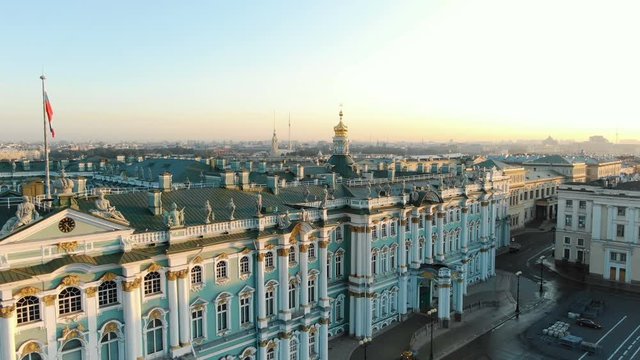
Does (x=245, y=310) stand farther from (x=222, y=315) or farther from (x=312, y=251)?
(x=312, y=251)

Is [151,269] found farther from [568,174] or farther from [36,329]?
[568,174]

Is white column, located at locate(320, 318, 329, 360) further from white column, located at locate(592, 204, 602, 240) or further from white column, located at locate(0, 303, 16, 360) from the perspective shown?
white column, located at locate(592, 204, 602, 240)

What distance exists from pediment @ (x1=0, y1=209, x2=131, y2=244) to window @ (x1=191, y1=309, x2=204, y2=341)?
7.87 m

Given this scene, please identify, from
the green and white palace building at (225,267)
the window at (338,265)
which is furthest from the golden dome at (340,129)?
the window at (338,265)

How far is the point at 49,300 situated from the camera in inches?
982

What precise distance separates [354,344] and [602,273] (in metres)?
37.8

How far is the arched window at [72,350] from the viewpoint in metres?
25.9

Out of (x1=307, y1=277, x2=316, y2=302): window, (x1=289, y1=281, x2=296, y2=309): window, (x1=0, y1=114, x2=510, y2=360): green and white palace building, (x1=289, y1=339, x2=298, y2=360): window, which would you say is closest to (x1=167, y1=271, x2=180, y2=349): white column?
(x1=0, y1=114, x2=510, y2=360): green and white palace building

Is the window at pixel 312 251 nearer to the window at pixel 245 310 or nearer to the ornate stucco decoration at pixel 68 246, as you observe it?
the window at pixel 245 310

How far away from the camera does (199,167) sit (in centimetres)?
6894

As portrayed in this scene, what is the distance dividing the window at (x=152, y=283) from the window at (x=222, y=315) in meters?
4.83

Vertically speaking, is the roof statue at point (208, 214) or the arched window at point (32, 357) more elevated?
the roof statue at point (208, 214)

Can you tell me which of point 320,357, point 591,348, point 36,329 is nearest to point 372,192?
point 320,357

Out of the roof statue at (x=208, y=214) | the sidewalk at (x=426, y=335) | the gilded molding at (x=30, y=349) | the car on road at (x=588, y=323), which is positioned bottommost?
the sidewalk at (x=426, y=335)
